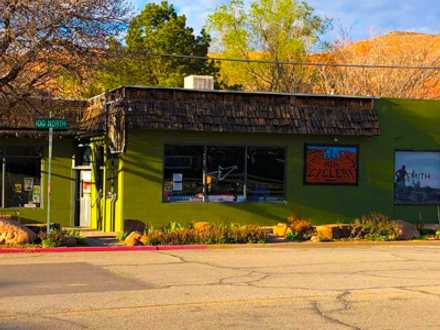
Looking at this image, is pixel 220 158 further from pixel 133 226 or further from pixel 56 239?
pixel 56 239

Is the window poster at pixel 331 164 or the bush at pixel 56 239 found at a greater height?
the window poster at pixel 331 164

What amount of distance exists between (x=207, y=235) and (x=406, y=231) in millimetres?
6337

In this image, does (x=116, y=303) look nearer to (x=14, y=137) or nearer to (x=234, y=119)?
(x=234, y=119)

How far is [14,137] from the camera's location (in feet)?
77.9

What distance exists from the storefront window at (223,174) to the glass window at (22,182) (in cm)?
507

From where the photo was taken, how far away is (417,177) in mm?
24875

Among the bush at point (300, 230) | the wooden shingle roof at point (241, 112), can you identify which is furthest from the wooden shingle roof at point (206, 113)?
the bush at point (300, 230)

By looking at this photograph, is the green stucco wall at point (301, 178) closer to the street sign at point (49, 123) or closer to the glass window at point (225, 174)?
the glass window at point (225, 174)

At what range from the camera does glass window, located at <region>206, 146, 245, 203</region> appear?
73.4 feet

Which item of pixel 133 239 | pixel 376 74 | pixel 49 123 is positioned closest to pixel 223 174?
pixel 133 239

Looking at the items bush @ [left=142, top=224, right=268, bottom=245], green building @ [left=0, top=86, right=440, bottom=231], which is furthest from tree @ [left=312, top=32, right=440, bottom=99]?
bush @ [left=142, top=224, right=268, bottom=245]

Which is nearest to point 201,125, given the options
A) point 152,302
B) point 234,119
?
point 234,119

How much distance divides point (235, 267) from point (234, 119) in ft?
27.4

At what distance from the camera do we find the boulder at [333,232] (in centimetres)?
2077
